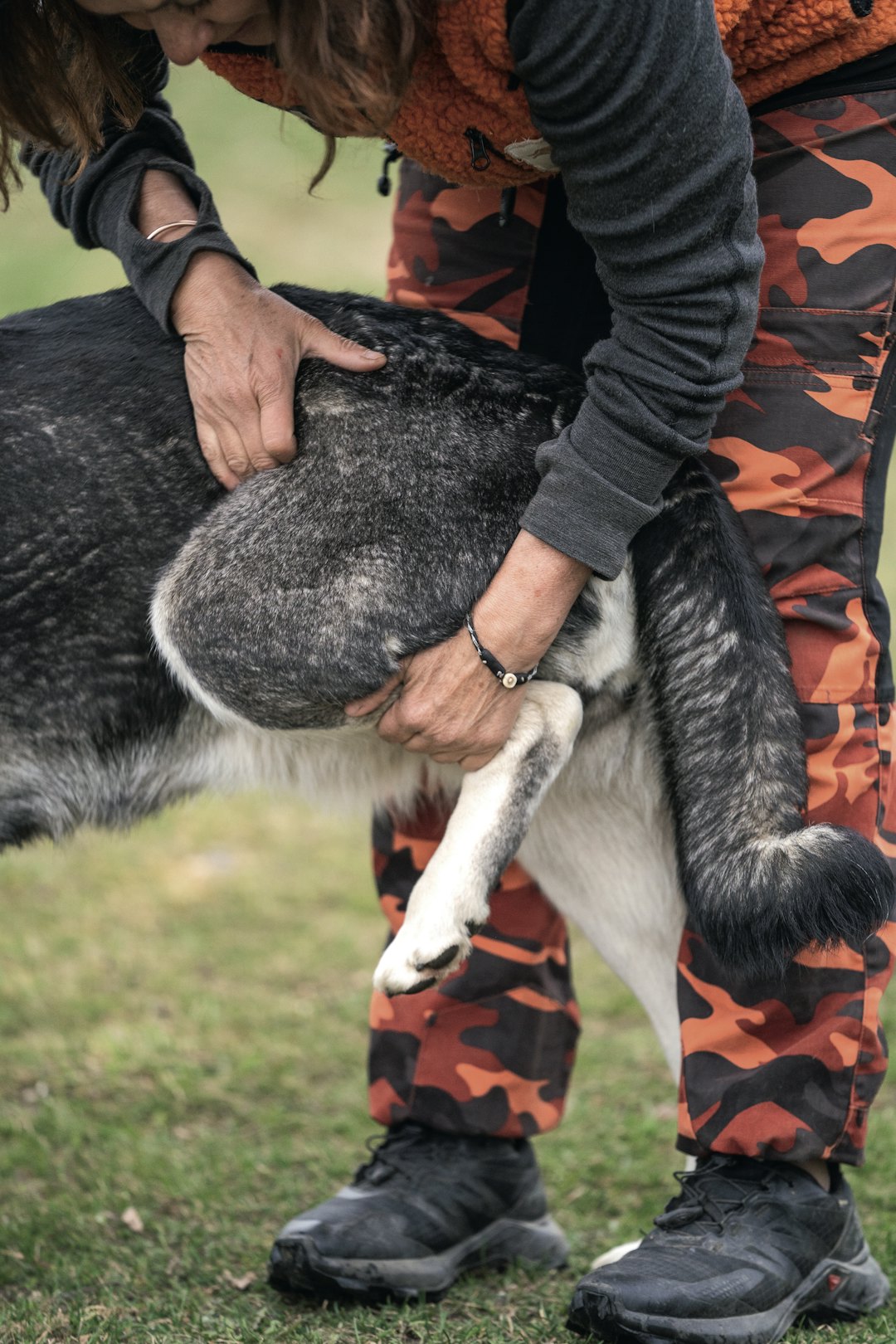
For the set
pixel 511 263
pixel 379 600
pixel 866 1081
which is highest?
pixel 511 263

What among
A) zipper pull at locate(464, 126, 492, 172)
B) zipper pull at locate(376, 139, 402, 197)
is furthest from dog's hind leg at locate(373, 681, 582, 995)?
zipper pull at locate(376, 139, 402, 197)

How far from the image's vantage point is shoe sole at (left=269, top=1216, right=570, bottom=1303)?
7.38ft

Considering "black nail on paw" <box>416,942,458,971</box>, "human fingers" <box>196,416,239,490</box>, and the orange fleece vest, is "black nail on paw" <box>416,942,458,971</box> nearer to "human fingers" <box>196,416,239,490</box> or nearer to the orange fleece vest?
"human fingers" <box>196,416,239,490</box>

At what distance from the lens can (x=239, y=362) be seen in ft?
7.06

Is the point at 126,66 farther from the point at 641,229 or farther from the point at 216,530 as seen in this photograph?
the point at 641,229

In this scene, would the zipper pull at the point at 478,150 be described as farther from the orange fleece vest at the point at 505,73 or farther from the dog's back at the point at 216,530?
the dog's back at the point at 216,530

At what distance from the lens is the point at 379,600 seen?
82.2 inches

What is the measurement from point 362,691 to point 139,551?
43 cm

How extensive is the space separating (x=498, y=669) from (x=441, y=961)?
451mm

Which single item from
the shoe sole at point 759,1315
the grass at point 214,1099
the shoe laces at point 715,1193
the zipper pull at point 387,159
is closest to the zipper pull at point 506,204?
the zipper pull at point 387,159

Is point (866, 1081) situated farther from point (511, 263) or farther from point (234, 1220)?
point (511, 263)

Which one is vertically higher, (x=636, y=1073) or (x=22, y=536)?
(x=22, y=536)

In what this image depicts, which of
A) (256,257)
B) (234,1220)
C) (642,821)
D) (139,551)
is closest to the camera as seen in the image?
(139,551)

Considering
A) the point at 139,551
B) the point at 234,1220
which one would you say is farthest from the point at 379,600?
the point at 234,1220
